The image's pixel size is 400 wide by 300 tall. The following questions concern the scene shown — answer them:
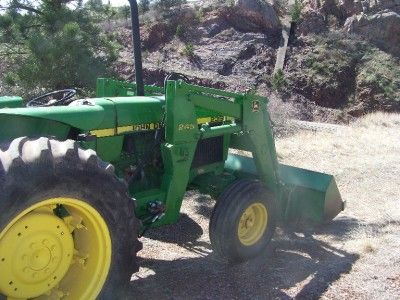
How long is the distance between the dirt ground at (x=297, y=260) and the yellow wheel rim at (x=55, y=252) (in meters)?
0.82

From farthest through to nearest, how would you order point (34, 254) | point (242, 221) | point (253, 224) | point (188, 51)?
point (188, 51) → point (253, 224) → point (242, 221) → point (34, 254)

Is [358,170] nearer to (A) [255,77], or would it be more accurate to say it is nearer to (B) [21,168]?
(B) [21,168]

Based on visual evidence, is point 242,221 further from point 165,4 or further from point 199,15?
point 165,4

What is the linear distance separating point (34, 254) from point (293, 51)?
72.2 feet

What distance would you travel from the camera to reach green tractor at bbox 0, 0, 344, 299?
9.39ft

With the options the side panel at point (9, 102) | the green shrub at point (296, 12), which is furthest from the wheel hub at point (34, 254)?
the green shrub at point (296, 12)

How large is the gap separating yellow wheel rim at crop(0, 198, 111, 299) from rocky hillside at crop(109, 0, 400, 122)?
15812mm

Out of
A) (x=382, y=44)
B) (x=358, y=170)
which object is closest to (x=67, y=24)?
(x=358, y=170)

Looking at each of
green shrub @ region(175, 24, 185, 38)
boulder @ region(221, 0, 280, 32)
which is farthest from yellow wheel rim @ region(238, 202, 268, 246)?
boulder @ region(221, 0, 280, 32)

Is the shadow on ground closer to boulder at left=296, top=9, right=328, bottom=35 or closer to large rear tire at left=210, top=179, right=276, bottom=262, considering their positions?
large rear tire at left=210, top=179, right=276, bottom=262

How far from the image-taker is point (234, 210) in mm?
4477

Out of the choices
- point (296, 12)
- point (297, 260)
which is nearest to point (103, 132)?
point (297, 260)

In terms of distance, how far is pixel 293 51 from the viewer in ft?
77.8

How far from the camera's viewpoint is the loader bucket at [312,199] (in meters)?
5.45
